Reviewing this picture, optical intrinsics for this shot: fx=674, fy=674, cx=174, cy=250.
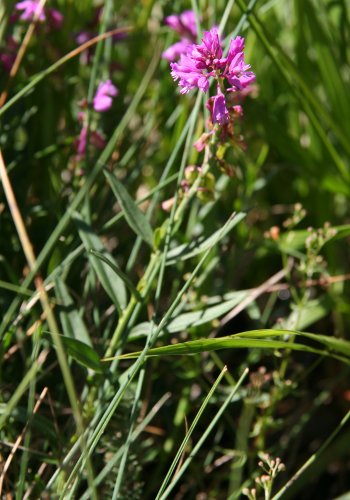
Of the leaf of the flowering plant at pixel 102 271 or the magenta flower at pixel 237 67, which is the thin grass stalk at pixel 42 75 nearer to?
the leaf of the flowering plant at pixel 102 271

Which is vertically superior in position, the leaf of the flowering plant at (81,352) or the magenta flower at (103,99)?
the magenta flower at (103,99)

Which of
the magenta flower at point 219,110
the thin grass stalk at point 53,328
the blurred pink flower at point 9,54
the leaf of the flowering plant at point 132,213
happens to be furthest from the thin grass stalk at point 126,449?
the blurred pink flower at point 9,54

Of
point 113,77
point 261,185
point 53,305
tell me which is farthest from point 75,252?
point 113,77

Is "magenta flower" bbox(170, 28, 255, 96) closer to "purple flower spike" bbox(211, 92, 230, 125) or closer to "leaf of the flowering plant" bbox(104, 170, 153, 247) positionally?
"purple flower spike" bbox(211, 92, 230, 125)

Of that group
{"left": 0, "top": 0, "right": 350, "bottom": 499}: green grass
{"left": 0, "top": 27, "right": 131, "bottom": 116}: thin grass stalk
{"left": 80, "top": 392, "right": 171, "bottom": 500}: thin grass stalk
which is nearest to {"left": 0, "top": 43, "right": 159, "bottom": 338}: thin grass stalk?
{"left": 0, "top": 0, "right": 350, "bottom": 499}: green grass

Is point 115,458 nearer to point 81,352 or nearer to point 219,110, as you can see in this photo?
point 81,352

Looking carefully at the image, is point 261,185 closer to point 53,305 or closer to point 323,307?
point 323,307

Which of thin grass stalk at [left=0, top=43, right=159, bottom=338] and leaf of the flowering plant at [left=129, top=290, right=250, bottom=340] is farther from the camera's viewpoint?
leaf of the flowering plant at [left=129, top=290, right=250, bottom=340]

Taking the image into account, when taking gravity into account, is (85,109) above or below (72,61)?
below
